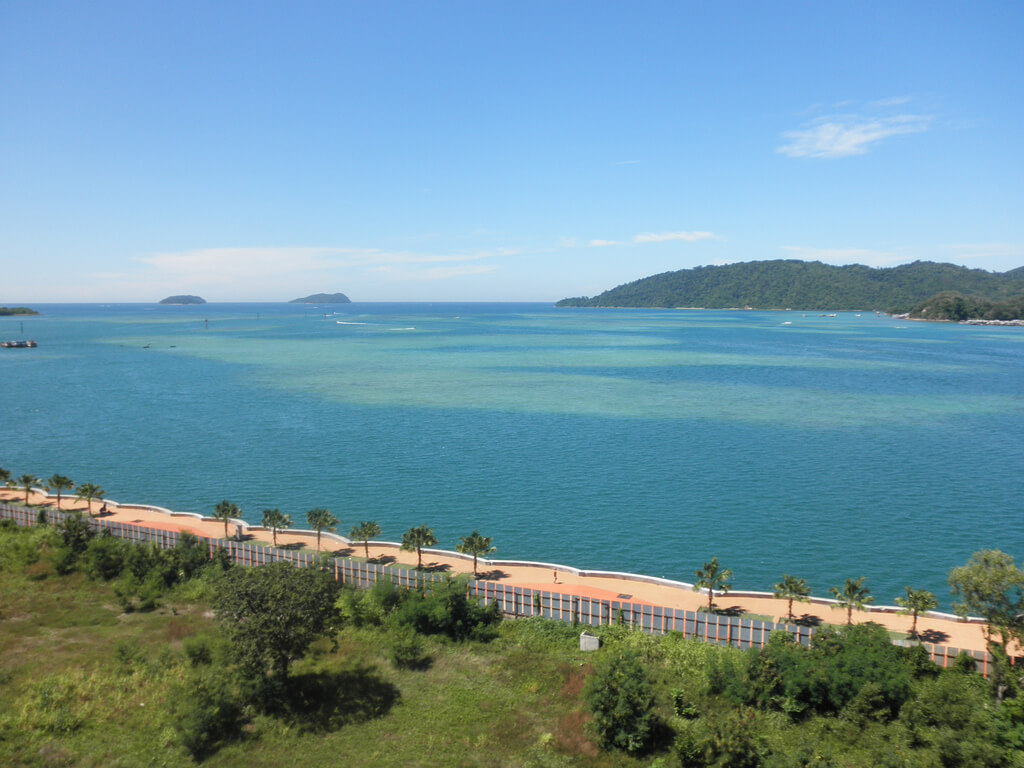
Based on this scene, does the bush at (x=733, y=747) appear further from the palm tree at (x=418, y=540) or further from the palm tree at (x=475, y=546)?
the palm tree at (x=418, y=540)

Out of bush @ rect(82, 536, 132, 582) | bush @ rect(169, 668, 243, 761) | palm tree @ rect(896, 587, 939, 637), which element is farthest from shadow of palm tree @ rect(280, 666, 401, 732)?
palm tree @ rect(896, 587, 939, 637)

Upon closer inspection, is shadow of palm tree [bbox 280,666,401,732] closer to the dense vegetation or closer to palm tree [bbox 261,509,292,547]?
the dense vegetation

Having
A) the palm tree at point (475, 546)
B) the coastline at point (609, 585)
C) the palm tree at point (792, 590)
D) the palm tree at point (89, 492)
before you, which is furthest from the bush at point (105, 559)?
the palm tree at point (792, 590)

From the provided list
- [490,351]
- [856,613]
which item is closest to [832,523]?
[856,613]

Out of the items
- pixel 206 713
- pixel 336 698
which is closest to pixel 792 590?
pixel 336 698

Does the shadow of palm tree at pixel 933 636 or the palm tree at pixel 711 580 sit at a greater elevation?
the palm tree at pixel 711 580

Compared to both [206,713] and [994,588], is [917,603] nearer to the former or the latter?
[994,588]
